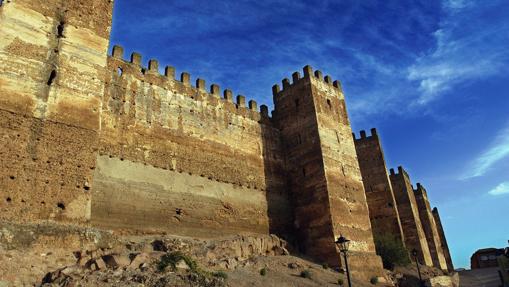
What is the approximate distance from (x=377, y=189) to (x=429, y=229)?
9235 mm

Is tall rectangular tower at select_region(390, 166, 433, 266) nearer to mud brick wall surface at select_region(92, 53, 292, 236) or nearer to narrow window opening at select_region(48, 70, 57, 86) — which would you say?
mud brick wall surface at select_region(92, 53, 292, 236)

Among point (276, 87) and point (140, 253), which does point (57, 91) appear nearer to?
point (140, 253)

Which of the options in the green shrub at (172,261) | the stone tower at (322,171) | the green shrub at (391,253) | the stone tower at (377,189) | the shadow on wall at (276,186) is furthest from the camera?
the stone tower at (377,189)

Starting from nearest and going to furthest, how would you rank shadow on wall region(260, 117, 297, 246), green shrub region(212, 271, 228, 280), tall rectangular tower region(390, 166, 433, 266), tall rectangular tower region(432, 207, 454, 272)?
green shrub region(212, 271, 228, 280)
shadow on wall region(260, 117, 297, 246)
tall rectangular tower region(390, 166, 433, 266)
tall rectangular tower region(432, 207, 454, 272)

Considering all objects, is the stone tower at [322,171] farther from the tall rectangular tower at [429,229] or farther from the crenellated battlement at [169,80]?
the tall rectangular tower at [429,229]

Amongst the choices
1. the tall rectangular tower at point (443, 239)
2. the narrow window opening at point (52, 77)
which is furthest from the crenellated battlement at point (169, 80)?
the tall rectangular tower at point (443, 239)

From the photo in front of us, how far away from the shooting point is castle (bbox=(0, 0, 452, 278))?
12477mm

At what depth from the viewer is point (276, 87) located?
2542 cm

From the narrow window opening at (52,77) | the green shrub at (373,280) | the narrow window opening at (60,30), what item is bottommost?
the green shrub at (373,280)

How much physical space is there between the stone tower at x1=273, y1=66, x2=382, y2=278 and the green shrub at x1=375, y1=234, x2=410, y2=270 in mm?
3756

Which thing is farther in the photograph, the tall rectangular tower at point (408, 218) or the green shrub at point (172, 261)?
the tall rectangular tower at point (408, 218)

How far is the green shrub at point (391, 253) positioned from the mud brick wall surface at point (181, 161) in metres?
7.14

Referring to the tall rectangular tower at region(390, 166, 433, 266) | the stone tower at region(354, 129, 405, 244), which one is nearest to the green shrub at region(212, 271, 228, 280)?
the stone tower at region(354, 129, 405, 244)

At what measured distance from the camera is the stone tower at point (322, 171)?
2003 centimetres
